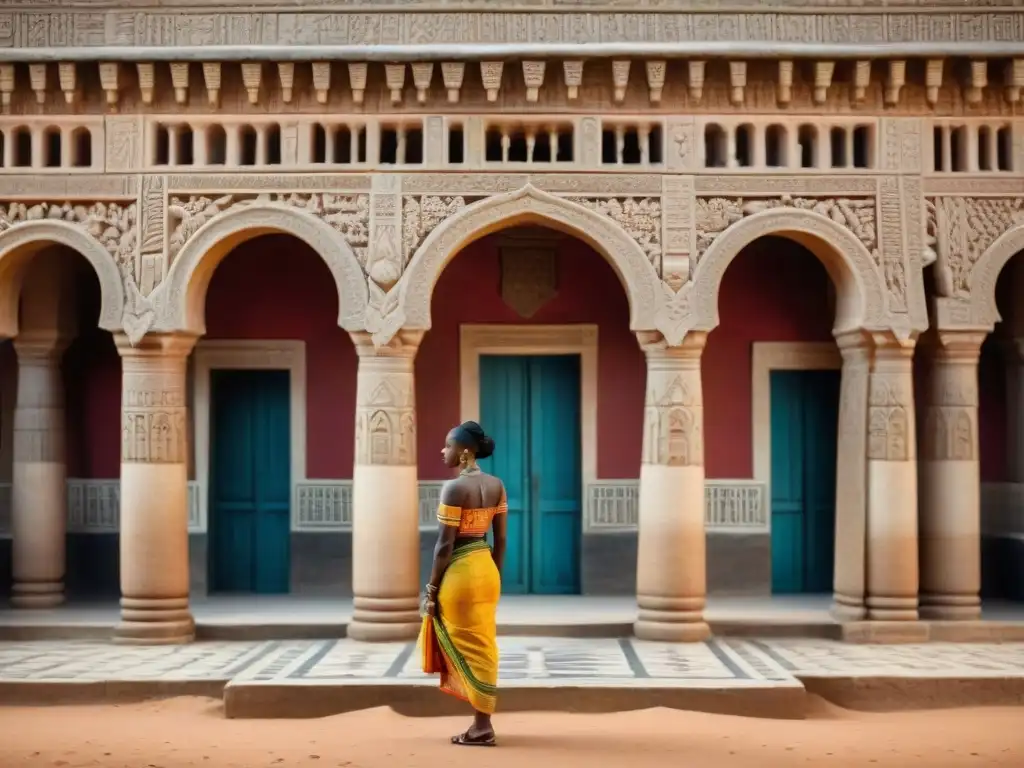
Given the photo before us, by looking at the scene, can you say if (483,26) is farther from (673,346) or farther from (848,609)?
(848,609)

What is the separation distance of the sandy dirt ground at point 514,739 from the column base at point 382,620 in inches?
72.7

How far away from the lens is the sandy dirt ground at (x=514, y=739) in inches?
331

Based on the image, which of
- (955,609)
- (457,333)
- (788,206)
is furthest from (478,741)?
(457,333)

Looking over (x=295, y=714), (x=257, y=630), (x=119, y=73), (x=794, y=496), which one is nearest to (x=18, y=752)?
(x=295, y=714)

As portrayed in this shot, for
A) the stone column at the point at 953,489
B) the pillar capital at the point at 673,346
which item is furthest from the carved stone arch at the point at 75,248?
the stone column at the point at 953,489

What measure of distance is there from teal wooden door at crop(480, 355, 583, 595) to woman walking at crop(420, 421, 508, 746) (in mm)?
5444

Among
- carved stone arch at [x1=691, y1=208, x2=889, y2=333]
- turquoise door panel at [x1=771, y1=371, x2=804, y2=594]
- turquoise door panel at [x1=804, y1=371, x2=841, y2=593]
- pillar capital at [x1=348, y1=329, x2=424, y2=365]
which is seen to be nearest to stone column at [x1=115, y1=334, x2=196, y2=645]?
pillar capital at [x1=348, y1=329, x2=424, y2=365]

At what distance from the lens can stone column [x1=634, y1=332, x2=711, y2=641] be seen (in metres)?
11.8

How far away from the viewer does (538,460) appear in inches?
556

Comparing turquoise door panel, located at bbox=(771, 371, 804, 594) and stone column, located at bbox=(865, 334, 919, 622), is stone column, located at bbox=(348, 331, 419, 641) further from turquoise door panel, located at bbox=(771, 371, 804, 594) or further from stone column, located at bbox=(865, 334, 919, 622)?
turquoise door panel, located at bbox=(771, 371, 804, 594)

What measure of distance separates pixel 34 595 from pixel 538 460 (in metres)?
5.02

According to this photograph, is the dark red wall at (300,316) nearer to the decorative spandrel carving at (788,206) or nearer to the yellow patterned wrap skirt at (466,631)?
the decorative spandrel carving at (788,206)

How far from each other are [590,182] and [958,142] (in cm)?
328

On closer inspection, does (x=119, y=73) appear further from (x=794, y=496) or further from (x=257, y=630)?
(x=794, y=496)
